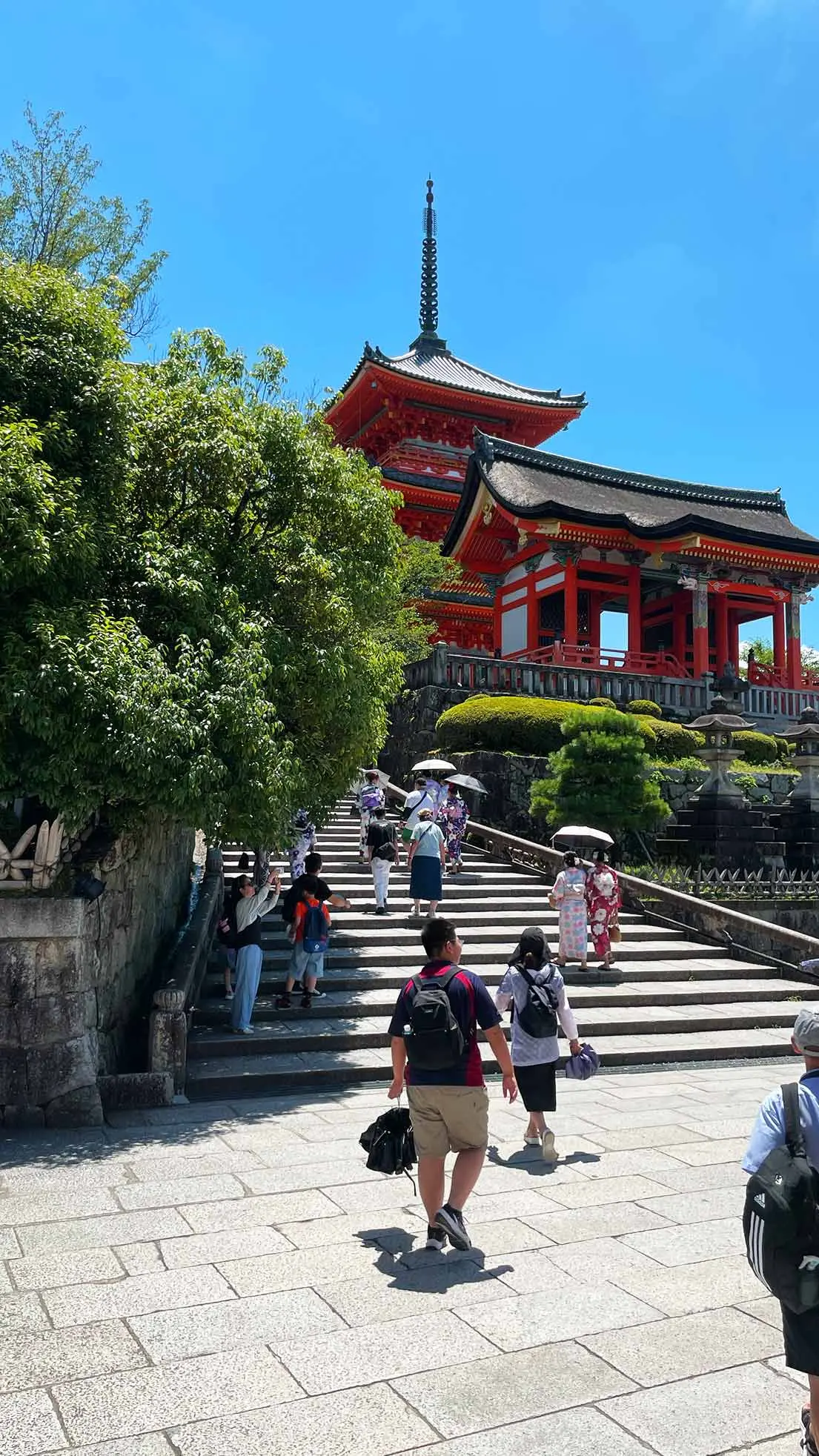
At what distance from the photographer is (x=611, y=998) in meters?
11.1

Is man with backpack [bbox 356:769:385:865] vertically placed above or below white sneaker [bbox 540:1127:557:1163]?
above

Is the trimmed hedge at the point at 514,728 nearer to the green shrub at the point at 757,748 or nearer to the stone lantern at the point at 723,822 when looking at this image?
the stone lantern at the point at 723,822

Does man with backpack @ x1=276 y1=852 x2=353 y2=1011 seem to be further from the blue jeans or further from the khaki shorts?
the khaki shorts

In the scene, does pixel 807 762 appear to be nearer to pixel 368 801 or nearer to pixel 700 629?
pixel 700 629

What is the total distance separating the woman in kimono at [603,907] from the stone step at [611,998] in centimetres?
47

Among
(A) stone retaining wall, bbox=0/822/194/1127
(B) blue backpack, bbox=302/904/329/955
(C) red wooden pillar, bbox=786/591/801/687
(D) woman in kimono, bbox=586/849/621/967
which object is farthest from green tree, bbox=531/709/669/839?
(C) red wooden pillar, bbox=786/591/801/687

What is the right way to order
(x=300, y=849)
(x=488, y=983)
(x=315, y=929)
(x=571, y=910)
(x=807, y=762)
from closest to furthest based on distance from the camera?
1. (x=315, y=929)
2. (x=488, y=983)
3. (x=571, y=910)
4. (x=300, y=849)
5. (x=807, y=762)

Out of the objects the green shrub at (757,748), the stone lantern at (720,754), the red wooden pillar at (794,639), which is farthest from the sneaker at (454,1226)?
the red wooden pillar at (794,639)

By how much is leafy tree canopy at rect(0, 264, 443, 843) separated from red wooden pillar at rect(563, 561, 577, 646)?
1408cm

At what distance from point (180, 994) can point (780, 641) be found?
74.6ft

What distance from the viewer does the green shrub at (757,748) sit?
2198 cm

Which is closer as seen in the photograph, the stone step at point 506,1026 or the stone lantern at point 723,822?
the stone step at point 506,1026

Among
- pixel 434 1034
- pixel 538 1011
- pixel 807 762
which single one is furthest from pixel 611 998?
pixel 807 762

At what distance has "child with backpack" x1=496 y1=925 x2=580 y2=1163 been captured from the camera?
624cm
